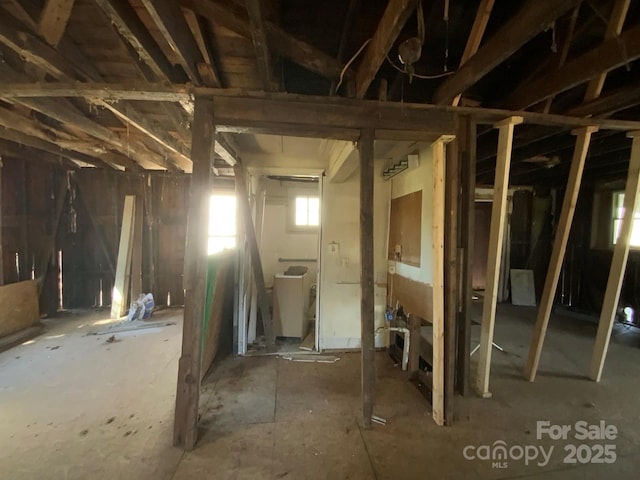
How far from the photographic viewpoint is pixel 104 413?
2299mm

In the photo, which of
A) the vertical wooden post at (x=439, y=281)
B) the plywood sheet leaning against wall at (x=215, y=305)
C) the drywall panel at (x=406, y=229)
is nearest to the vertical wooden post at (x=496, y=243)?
the vertical wooden post at (x=439, y=281)

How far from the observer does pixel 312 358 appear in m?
3.42

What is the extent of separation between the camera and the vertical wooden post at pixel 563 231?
8.41 ft

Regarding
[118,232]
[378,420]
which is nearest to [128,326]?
[118,232]

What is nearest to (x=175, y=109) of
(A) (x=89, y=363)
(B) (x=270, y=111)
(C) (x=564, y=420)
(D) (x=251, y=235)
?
(B) (x=270, y=111)

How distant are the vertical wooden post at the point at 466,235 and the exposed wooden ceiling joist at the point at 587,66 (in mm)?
421

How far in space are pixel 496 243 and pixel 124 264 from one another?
17.9 ft

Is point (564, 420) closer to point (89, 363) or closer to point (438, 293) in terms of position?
point (438, 293)

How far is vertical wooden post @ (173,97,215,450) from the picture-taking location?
195cm

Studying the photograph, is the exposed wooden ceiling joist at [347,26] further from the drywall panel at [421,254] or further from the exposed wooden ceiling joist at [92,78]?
the exposed wooden ceiling joist at [92,78]

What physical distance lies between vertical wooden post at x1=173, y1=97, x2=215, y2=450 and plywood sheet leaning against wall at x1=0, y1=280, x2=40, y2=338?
345 centimetres

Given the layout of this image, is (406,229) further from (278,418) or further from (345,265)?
(278,418)

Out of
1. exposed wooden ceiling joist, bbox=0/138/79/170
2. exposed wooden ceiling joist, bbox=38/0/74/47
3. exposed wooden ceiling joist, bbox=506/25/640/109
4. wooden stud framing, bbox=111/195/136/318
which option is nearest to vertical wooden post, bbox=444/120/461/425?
exposed wooden ceiling joist, bbox=506/25/640/109

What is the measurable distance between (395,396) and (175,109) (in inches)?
128
